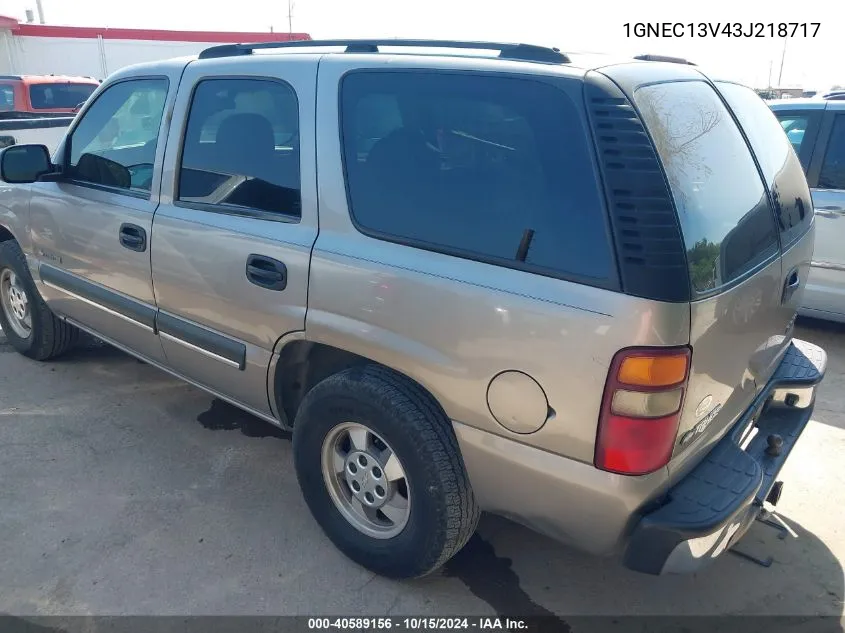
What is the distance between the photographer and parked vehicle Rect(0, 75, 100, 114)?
11.7 metres

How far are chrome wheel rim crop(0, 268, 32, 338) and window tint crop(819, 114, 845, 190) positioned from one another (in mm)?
5477

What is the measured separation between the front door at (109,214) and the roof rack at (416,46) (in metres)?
0.31

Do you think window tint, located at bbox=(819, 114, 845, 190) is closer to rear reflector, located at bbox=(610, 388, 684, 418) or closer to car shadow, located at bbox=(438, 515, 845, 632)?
car shadow, located at bbox=(438, 515, 845, 632)

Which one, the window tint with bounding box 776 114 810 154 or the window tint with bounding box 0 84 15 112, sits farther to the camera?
the window tint with bounding box 0 84 15 112

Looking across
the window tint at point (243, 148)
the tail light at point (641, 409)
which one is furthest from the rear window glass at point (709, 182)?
the window tint at point (243, 148)

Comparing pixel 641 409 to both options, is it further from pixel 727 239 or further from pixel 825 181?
pixel 825 181

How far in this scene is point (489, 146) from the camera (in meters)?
2.04

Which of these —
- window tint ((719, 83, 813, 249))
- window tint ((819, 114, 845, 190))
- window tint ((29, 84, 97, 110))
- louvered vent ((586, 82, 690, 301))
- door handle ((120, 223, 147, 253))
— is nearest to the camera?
louvered vent ((586, 82, 690, 301))

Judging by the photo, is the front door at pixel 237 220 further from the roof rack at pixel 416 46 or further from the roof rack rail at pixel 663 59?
the roof rack rail at pixel 663 59

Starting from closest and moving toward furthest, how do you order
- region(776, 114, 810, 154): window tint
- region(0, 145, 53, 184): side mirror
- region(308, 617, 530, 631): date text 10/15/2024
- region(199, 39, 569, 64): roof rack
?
1. region(199, 39, 569, 64): roof rack
2. region(308, 617, 530, 631): date text 10/15/2024
3. region(0, 145, 53, 184): side mirror
4. region(776, 114, 810, 154): window tint

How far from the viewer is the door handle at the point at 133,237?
311 centimetres

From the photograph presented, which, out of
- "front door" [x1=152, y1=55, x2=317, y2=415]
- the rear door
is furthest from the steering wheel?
the rear door

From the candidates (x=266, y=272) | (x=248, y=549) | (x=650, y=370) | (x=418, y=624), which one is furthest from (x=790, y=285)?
(x=248, y=549)

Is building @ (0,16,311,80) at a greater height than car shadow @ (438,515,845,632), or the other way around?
building @ (0,16,311,80)
